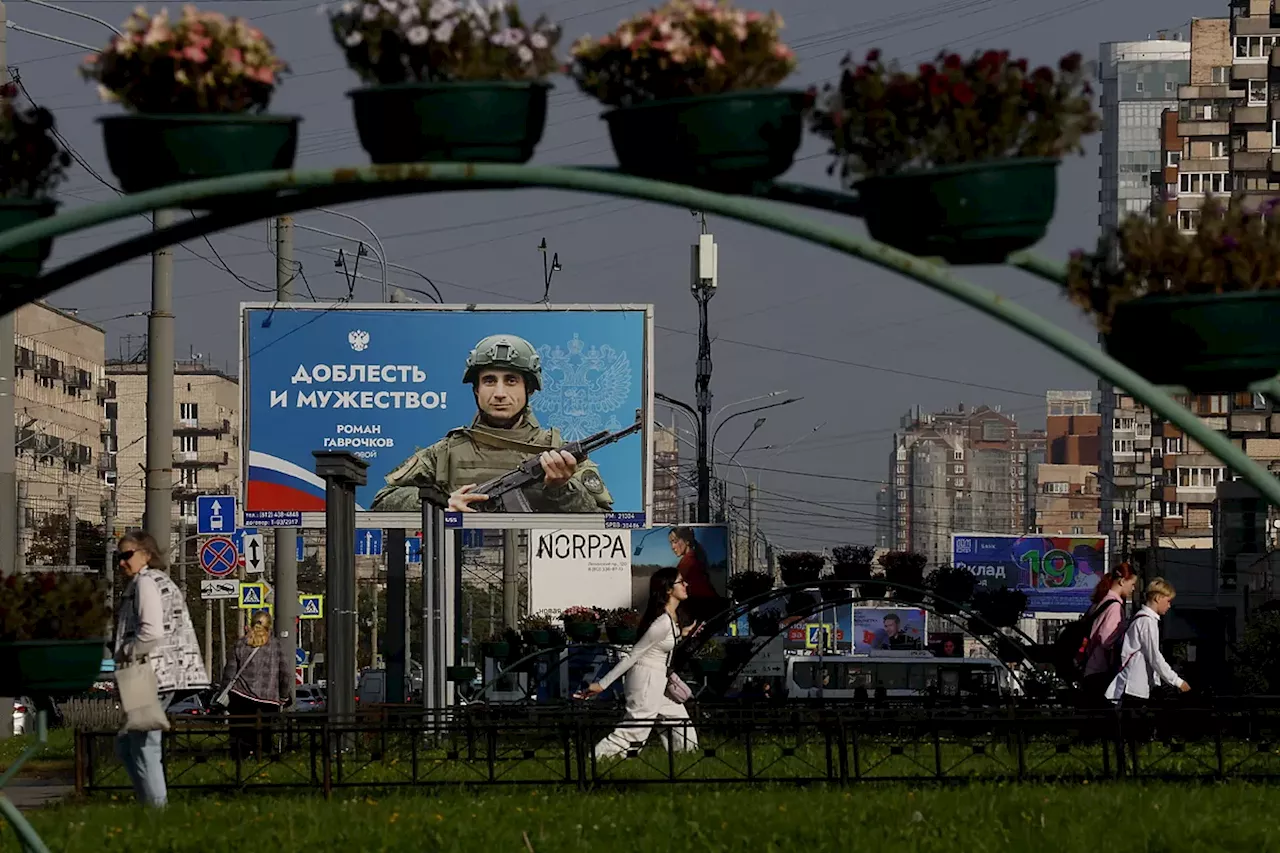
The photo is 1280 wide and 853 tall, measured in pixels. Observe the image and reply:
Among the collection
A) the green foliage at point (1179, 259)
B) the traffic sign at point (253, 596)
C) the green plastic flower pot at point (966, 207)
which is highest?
the green plastic flower pot at point (966, 207)

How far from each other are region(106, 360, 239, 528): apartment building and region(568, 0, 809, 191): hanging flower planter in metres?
156

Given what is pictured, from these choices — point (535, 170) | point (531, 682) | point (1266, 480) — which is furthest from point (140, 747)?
point (531, 682)

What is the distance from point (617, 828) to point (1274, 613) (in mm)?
23197

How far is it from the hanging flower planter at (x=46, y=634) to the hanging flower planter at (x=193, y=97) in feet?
7.10

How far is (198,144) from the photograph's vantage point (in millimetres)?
7219

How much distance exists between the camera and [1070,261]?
23.7 ft

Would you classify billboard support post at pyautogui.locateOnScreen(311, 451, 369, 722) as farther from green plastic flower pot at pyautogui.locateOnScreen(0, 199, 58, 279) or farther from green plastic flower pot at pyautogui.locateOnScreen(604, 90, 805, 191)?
green plastic flower pot at pyautogui.locateOnScreen(604, 90, 805, 191)

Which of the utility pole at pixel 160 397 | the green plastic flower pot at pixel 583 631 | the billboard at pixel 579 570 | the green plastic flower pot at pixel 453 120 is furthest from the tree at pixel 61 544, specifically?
the green plastic flower pot at pixel 453 120

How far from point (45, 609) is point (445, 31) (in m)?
3.14

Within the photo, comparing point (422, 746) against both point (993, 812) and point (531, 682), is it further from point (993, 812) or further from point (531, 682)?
point (531, 682)

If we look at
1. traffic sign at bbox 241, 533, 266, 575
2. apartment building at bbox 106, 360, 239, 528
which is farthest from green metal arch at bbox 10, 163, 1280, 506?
apartment building at bbox 106, 360, 239, 528

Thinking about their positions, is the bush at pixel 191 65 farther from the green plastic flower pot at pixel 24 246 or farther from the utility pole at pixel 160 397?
the utility pole at pixel 160 397

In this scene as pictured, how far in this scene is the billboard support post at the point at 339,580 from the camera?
18766mm

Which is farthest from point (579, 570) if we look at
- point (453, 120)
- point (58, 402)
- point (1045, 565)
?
point (58, 402)
